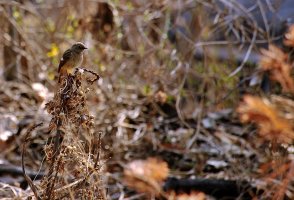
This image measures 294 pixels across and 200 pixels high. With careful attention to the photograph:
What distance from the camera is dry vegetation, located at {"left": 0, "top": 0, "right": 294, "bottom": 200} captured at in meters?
5.25

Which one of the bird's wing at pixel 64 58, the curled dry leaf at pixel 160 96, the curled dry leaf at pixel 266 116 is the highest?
the bird's wing at pixel 64 58

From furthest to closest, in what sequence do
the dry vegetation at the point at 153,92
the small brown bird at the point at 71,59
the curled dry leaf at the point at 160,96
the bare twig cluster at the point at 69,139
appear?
1. the curled dry leaf at the point at 160,96
2. the dry vegetation at the point at 153,92
3. the small brown bird at the point at 71,59
4. the bare twig cluster at the point at 69,139

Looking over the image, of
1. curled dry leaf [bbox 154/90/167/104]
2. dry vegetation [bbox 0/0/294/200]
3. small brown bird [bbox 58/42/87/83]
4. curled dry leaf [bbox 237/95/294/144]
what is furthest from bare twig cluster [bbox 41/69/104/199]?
curled dry leaf [bbox 154/90/167/104]

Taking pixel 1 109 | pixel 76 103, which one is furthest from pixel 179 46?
pixel 76 103

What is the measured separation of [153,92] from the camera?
21.0ft

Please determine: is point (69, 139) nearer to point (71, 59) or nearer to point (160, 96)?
point (71, 59)

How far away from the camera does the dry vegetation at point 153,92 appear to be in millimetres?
5246

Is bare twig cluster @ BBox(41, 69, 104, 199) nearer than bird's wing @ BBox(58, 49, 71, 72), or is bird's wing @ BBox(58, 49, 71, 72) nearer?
bare twig cluster @ BBox(41, 69, 104, 199)

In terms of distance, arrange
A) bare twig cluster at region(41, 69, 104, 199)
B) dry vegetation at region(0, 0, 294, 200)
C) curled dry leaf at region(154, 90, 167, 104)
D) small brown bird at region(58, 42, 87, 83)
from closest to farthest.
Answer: bare twig cluster at region(41, 69, 104, 199) < small brown bird at region(58, 42, 87, 83) < dry vegetation at region(0, 0, 294, 200) < curled dry leaf at region(154, 90, 167, 104)

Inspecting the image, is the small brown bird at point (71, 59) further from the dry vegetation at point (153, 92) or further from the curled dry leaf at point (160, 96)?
the curled dry leaf at point (160, 96)

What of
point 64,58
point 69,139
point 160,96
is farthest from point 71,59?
point 160,96

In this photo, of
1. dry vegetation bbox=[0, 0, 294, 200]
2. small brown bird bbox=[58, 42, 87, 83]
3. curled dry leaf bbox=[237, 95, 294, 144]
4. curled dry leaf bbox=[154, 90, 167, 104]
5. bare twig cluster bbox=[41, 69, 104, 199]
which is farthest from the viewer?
curled dry leaf bbox=[154, 90, 167, 104]

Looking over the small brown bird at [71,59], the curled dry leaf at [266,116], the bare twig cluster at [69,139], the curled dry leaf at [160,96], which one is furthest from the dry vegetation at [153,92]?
the curled dry leaf at [266,116]

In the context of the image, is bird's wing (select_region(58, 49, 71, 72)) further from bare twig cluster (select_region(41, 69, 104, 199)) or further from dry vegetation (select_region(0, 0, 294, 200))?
bare twig cluster (select_region(41, 69, 104, 199))
